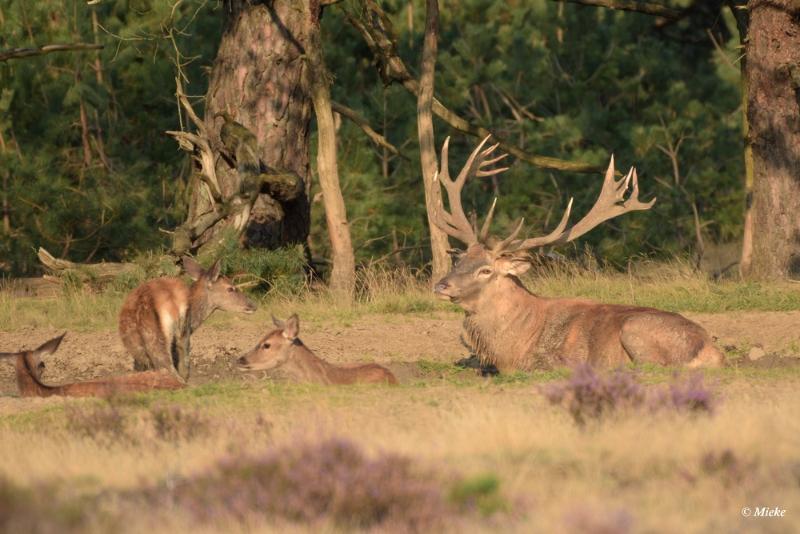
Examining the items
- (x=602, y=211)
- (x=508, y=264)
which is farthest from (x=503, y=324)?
(x=602, y=211)

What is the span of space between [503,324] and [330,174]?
17.6 ft

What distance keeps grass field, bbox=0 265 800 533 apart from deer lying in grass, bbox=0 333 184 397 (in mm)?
221

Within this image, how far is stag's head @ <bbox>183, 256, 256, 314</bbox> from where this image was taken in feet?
45.0

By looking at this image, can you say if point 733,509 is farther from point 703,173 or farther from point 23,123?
point 703,173

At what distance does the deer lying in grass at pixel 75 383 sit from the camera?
1159cm

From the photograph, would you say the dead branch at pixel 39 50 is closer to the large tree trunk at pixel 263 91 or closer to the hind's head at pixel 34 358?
the large tree trunk at pixel 263 91

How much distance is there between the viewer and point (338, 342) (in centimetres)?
1549

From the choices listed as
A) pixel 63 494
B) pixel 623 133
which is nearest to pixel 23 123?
pixel 623 133

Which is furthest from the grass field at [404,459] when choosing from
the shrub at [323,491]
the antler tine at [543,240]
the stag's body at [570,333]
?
the antler tine at [543,240]

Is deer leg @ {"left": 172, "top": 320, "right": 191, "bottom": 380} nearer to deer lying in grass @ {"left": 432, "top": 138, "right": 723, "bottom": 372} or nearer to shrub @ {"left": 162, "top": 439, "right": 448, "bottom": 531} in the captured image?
deer lying in grass @ {"left": 432, "top": 138, "right": 723, "bottom": 372}

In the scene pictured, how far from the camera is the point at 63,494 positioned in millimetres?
7277

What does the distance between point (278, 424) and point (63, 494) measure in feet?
8.08

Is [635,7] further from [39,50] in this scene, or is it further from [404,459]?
[404,459]

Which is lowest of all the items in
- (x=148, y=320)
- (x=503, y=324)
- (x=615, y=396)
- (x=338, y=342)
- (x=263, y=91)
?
(x=338, y=342)
